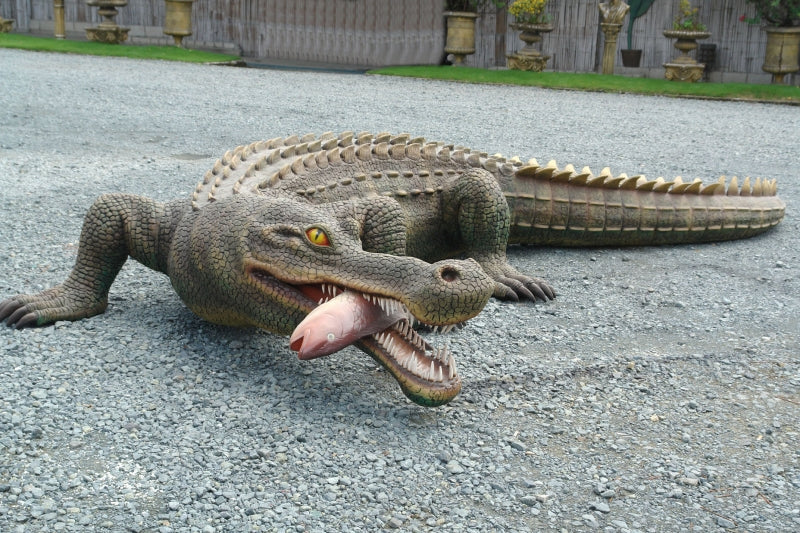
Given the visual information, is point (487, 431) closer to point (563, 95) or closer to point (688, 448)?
point (688, 448)

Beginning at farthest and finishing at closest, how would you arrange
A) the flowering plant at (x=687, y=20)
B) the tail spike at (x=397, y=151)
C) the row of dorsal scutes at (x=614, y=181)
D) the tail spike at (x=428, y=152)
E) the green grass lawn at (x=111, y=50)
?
the green grass lawn at (x=111, y=50)
the flowering plant at (x=687, y=20)
the row of dorsal scutes at (x=614, y=181)
the tail spike at (x=428, y=152)
the tail spike at (x=397, y=151)

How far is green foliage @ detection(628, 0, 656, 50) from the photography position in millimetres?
14570

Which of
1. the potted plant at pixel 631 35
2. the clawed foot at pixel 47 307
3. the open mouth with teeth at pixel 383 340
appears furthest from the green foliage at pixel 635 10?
the open mouth with teeth at pixel 383 340

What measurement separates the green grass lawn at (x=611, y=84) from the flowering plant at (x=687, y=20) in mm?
1137

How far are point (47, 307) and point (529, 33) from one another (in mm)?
12068

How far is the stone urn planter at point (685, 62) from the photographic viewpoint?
13.2 metres

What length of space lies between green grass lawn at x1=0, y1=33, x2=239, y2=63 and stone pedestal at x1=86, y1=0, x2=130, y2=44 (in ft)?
1.35

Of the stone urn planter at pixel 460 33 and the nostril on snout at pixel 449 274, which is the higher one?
the stone urn planter at pixel 460 33

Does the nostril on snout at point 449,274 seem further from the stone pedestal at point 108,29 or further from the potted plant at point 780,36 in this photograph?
the stone pedestal at point 108,29

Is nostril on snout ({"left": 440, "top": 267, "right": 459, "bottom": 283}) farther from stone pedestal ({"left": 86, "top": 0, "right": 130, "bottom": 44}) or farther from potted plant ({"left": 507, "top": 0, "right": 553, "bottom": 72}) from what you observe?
stone pedestal ({"left": 86, "top": 0, "right": 130, "bottom": 44})

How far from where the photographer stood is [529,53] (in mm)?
14133

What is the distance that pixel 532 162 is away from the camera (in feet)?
15.3

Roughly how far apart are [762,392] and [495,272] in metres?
1.38

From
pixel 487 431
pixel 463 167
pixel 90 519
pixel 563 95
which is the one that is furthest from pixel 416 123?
pixel 90 519
